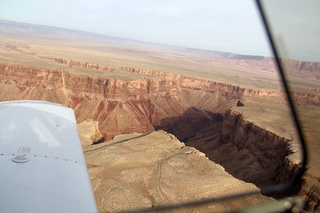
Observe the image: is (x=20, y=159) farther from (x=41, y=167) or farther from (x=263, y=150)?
(x=263, y=150)

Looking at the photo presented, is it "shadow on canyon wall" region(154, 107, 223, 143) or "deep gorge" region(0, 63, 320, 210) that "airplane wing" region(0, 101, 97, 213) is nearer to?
"deep gorge" region(0, 63, 320, 210)

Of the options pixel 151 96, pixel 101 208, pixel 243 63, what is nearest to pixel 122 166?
pixel 101 208

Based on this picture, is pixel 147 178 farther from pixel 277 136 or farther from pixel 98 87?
pixel 98 87

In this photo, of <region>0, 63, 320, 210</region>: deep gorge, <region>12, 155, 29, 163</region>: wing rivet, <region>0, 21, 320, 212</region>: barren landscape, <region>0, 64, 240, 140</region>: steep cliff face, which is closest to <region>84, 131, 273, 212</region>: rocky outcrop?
<region>0, 21, 320, 212</region>: barren landscape

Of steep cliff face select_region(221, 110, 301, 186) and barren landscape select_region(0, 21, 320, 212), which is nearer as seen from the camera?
barren landscape select_region(0, 21, 320, 212)

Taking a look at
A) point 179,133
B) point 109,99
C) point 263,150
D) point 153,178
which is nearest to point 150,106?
point 109,99
